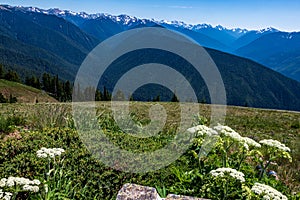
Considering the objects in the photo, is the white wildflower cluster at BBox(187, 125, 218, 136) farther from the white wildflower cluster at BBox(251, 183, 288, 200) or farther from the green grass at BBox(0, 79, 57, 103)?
the green grass at BBox(0, 79, 57, 103)

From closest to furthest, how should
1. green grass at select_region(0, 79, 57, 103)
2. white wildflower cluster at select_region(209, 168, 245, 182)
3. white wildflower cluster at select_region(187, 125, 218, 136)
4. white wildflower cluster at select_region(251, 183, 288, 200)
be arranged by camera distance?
white wildflower cluster at select_region(251, 183, 288, 200)
white wildflower cluster at select_region(209, 168, 245, 182)
white wildflower cluster at select_region(187, 125, 218, 136)
green grass at select_region(0, 79, 57, 103)

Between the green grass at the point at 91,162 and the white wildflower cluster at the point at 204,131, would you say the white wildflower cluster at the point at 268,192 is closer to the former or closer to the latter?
the green grass at the point at 91,162

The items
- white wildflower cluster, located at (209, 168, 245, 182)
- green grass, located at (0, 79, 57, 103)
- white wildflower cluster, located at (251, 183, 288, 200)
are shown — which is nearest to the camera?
white wildflower cluster, located at (251, 183, 288, 200)

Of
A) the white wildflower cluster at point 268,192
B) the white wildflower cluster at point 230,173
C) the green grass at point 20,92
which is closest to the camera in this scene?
the white wildflower cluster at point 268,192

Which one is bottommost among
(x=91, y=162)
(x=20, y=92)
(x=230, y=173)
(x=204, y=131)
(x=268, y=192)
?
(x=20, y=92)

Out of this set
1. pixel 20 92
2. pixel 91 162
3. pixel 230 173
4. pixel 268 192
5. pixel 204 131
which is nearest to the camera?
pixel 268 192

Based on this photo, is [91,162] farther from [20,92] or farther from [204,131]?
[20,92]

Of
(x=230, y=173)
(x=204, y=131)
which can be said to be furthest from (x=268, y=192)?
(x=204, y=131)

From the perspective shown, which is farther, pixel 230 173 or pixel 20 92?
pixel 20 92

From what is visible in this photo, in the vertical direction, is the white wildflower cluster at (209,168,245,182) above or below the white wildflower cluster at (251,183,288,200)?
above

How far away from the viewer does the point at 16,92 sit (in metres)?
95.6

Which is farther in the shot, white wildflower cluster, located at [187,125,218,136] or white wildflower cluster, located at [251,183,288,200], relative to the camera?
white wildflower cluster, located at [187,125,218,136]

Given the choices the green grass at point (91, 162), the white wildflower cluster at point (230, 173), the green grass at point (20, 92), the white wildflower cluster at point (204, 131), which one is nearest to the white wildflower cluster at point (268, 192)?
the white wildflower cluster at point (230, 173)

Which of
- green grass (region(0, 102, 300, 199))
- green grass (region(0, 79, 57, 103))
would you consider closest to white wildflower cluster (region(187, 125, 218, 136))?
green grass (region(0, 102, 300, 199))
